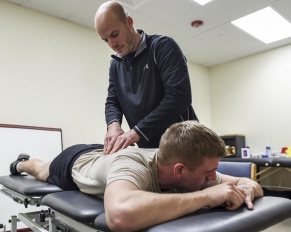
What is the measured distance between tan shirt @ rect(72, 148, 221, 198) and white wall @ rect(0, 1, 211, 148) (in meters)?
1.99

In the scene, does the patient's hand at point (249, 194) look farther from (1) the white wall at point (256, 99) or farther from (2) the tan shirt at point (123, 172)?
(1) the white wall at point (256, 99)

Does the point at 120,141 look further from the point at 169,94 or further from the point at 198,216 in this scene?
the point at 198,216

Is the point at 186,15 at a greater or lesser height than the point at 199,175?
greater

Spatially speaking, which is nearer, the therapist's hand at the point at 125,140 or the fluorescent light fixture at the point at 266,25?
the therapist's hand at the point at 125,140

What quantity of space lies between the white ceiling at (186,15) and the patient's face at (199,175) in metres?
2.54

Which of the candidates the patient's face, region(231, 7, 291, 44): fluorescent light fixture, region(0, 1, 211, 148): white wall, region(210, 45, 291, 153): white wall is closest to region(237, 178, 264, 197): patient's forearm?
the patient's face

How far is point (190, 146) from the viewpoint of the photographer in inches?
30.6

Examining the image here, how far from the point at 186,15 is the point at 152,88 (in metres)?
2.26

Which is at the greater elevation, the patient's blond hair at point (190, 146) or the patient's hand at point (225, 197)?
the patient's blond hair at point (190, 146)

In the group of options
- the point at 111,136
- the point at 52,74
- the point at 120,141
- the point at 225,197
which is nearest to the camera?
the point at 225,197

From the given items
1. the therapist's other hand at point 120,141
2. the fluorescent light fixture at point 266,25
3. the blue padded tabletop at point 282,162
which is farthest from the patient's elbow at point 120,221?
the fluorescent light fixture at point 266,25

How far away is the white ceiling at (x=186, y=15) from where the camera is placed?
2.96 metres

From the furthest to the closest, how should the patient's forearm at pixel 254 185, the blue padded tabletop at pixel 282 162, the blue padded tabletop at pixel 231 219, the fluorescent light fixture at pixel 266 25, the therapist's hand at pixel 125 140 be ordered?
1. the fluorescent light fixture at pixel 266 25
2. the blue padded tabletop at pixel 282 162
3. the therapist's hand at pixel 125 140
4. the patient's forearm at pixel 254 185
5. the blue padded tabletop at pixel 231 219

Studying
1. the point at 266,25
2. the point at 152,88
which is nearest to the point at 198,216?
the point at 152,88
